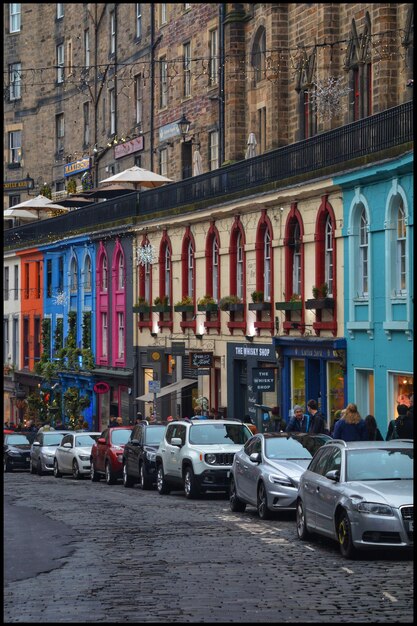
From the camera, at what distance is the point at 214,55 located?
54000 mm

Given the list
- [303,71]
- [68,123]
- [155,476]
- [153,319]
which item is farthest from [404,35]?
[68,123]

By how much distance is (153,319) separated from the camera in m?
53.2

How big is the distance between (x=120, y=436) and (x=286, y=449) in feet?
44.5

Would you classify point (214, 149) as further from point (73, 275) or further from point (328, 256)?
point (328, 256)

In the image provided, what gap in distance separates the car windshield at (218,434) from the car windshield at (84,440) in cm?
1202

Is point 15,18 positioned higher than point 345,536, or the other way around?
point 15,18

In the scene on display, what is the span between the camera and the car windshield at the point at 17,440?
1912 inches

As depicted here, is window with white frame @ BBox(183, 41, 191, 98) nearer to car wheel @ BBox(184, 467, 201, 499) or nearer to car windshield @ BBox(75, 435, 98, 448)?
car windshield @ BBox(75, 435, 98, 448)

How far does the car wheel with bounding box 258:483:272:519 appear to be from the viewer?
74.3 feet

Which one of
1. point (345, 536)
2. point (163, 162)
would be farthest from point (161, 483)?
point (163, 162)

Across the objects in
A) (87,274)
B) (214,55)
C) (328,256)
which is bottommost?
(328,256)

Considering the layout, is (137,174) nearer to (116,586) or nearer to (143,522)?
(143,522)

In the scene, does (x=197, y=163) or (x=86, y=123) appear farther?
(x=86, y=123)

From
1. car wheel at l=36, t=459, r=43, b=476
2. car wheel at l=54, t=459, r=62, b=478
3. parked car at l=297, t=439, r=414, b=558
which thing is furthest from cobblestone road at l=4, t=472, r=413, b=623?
car wheel at l=36, t=459, r=43, b=476
